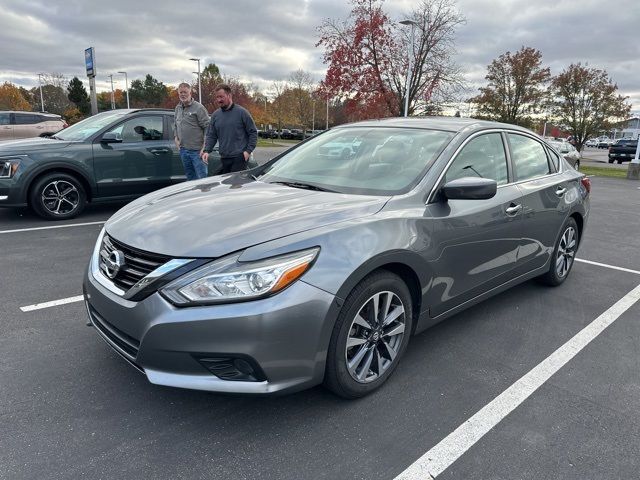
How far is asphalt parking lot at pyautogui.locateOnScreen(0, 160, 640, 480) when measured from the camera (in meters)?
2.19

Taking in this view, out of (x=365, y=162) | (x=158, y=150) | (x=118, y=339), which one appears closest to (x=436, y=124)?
(x=365, y=162)

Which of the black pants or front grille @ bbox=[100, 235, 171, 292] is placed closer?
front grille @ bbox=[100, 235, 171, 292]

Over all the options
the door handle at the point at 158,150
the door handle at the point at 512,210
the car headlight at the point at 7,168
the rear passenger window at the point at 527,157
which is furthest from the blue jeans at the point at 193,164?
the door handle at the point at 512,210

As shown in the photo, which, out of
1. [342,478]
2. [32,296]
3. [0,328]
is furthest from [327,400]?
[32,296]

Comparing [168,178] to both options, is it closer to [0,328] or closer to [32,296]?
[32,296]

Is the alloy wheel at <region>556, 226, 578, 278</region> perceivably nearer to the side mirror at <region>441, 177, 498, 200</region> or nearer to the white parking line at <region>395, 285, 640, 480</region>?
the white parking line at <region>395, 285, 640, 480</region>

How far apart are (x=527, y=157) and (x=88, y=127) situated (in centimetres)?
626

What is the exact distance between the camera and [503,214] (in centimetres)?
351

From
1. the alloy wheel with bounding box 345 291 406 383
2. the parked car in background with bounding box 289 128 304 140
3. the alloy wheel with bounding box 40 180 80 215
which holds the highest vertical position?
the parked car in background with bounding box 289 128 304 140

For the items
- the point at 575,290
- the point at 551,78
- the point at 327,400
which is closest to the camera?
the point at 327,400

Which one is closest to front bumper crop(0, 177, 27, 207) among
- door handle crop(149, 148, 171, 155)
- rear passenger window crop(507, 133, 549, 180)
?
door handle crop(149, 148, 171, 155)

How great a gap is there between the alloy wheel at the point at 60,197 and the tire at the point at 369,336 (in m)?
5.87

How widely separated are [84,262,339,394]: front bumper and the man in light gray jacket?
5.08 metres

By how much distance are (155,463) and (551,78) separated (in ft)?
90.9
